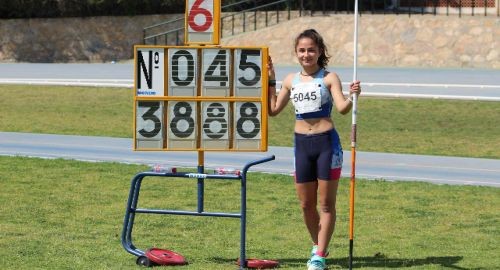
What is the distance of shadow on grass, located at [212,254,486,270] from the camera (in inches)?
413

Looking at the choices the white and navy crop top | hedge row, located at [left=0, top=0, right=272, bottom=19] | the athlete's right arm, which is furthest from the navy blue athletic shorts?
hedge row, located at [left=0, top=0, right=272, bottom=19]

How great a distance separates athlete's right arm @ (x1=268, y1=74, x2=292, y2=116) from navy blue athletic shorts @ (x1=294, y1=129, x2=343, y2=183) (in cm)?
Result: 38

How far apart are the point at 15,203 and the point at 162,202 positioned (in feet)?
5.71

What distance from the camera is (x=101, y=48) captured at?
49.9 m

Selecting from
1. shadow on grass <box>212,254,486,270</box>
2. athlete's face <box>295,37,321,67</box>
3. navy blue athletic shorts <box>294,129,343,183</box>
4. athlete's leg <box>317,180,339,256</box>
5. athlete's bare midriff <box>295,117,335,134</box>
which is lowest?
shadow on grass <box>212,254,486,270</box>

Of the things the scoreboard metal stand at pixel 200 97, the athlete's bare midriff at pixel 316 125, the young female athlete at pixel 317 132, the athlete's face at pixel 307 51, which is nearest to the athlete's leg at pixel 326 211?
the young female athlete at pixel 317 132

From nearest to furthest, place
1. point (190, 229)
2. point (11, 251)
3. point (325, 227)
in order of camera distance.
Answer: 1. point (325, 227)
2. point (11, 251)
3. point (190, 229)

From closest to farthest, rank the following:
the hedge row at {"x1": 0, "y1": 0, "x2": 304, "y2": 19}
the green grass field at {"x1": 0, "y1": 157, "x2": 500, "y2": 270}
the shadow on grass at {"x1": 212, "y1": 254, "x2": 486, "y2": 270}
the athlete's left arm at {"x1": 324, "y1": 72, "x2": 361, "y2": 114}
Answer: the athlete's left arm at {"x1": 324, "y1": 72, "x2": 361, "y2": 114} < the shadow on grass at {"x1": 212, "y1": 254, "x2": 486, "y2": 270} < the green grass field at {"x1": 0, "y1": 157, "x2": 500, "y2": 270} < the hedge row at {"x1": 0, "y1": 0, "x2": 304, "y2": 19}

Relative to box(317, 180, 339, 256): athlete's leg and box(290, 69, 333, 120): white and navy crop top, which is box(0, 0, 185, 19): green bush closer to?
box(290, 69, 333, 120): white and navy crop top

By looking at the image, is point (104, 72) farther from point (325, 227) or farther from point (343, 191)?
point (325, 227)

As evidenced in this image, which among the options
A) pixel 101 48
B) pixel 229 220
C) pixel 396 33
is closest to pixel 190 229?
pixel 229 220

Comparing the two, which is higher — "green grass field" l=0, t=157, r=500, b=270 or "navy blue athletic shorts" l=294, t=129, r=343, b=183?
"navy blue athletic shorts" l=294, t=129, r=343, b=183

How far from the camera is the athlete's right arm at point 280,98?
407 inches

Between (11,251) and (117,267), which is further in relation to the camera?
(11,251)
